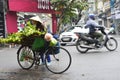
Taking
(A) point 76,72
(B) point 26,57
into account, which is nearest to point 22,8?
(B) point 26,57

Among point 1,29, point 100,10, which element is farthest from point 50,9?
point 100,10

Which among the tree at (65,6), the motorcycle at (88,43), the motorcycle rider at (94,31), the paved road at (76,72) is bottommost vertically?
the paved road at (76,72)

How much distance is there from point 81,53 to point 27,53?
555 cm

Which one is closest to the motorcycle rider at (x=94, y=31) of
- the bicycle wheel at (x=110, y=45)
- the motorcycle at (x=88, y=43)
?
the motorcycle at (x=88, y=43)

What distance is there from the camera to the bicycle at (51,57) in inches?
411

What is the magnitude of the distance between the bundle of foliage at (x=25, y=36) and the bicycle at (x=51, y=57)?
0.74 feet

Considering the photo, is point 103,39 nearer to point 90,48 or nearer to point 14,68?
point 90,48

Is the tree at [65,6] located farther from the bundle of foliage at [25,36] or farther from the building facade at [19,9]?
the bundle of foliage at [25,36]

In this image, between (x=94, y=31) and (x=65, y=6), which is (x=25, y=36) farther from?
(x=65, y=6)

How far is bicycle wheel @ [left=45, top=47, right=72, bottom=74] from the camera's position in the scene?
34.1ft

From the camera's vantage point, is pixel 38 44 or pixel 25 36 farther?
pixel 25 36

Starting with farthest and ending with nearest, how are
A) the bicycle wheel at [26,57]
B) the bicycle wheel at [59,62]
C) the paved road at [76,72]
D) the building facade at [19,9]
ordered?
the building facade at [19,9] < the bicycle wheel at [26,57] < the bicycle wheel at [59,62] < the paved road at [76,72]

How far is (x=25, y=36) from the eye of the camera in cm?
1081

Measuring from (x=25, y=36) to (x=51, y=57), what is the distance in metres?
0.92
